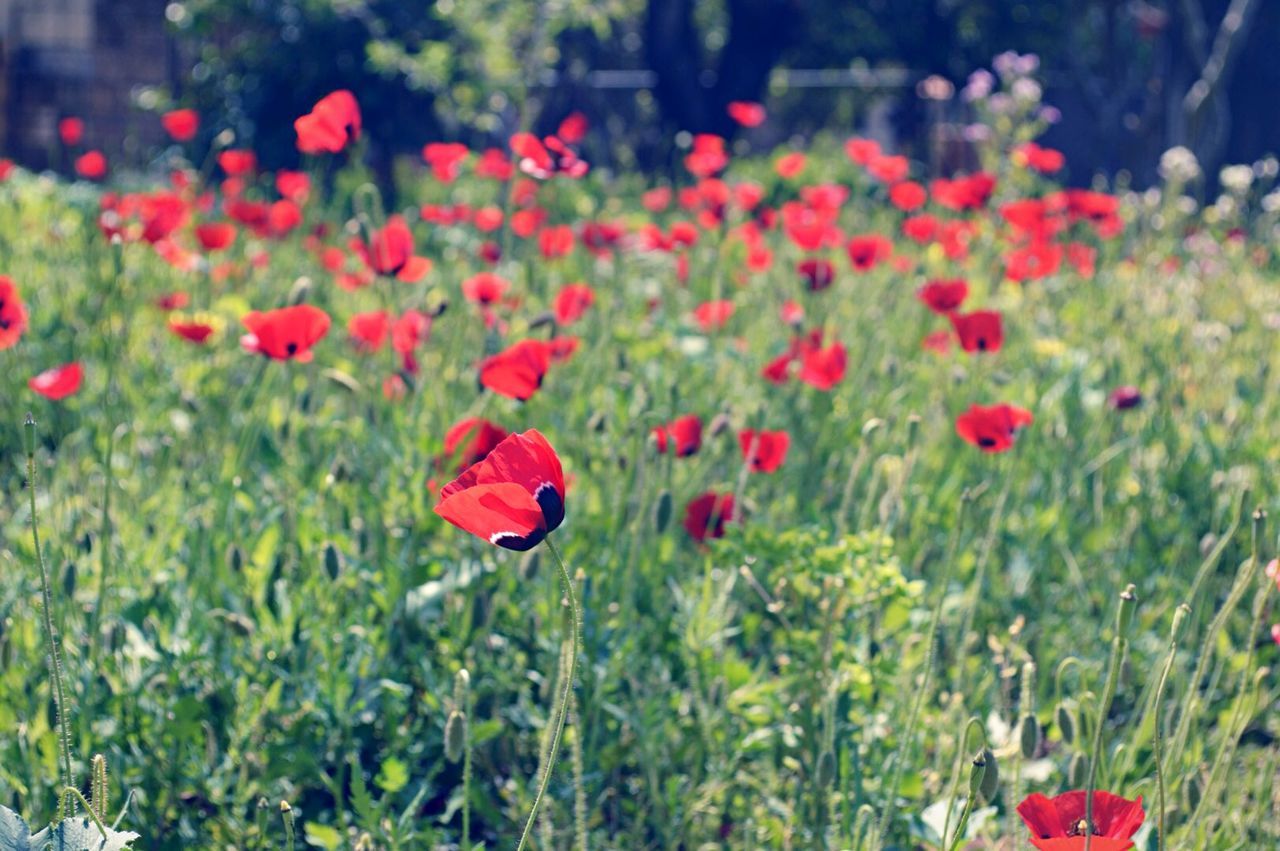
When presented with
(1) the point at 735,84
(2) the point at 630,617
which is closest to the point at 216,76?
(1) the point at 735,84

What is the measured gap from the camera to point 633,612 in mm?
1942

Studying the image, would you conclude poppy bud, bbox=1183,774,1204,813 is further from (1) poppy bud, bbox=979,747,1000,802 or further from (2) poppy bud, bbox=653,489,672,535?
(2) poppy bud, bbox=653,489,672,535

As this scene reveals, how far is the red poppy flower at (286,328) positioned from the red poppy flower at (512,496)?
88 centimetres

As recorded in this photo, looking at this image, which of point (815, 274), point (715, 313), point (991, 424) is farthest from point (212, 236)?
point (991, 424)

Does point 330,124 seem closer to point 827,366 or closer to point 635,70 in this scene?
point 827,366

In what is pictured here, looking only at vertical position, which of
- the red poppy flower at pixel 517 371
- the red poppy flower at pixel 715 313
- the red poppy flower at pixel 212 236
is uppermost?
the red poppy flower at pixel 517 371

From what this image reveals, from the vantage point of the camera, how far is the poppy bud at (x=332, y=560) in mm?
1757

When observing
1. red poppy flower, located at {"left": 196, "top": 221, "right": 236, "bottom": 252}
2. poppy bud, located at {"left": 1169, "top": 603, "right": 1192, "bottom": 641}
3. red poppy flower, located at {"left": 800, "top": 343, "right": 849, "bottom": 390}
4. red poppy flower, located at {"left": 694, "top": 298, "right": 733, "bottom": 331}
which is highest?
poppy bud, located at {"left": 1169, "top": 603, "right": 1192, "bottom": 641}

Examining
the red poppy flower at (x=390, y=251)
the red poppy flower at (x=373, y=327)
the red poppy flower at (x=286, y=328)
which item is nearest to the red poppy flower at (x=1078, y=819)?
the red poppy flower at (x=286, y=328)

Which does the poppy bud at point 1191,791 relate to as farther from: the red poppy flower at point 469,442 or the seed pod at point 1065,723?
the red poppy flower at point 469,442

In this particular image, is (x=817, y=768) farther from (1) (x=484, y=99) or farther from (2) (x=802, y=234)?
(1) (x=484, y=99)

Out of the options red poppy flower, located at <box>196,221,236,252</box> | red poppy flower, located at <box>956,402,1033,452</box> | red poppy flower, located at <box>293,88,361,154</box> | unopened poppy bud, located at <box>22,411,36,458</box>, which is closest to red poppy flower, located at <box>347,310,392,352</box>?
red poppy flower, located at <box>293,88,361,154</box>

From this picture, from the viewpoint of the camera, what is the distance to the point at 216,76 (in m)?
9.38

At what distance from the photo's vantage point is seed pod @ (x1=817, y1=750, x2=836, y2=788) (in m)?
1.53
